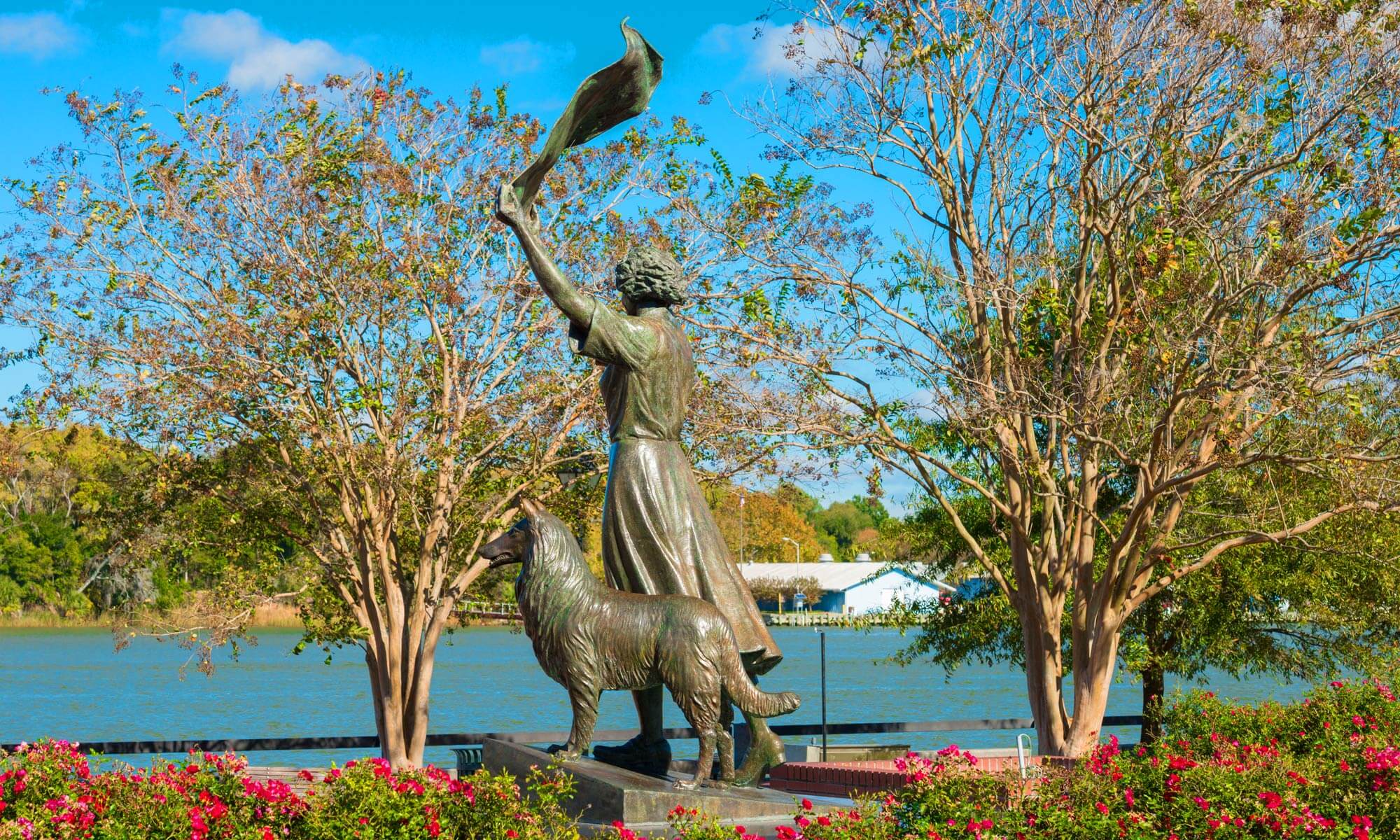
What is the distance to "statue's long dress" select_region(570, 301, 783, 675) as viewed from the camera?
6.90m

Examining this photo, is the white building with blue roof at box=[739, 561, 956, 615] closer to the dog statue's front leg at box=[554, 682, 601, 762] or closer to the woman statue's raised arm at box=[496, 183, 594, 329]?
the dog statue's front leg at box=[554, 682, 601, 762]

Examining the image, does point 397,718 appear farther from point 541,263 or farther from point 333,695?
point 333,695

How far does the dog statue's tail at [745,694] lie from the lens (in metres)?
6.54

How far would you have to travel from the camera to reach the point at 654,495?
6941 millimetres

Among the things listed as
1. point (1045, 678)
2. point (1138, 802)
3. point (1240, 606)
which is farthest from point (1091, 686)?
point (1138, 802)

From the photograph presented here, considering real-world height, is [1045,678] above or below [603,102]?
below

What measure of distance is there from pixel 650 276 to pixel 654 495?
3.69ft

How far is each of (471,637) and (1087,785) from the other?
6307 cm

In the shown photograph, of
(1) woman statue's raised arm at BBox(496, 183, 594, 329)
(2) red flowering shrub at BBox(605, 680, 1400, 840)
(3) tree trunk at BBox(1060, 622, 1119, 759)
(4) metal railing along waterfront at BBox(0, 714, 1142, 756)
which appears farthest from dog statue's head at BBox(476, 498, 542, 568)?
(3) tree trunk at BBox(1060, 622, 1119, 759)

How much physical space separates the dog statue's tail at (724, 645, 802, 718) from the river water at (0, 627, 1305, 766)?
40.6ft

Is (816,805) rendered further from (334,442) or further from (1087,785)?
(334,442)

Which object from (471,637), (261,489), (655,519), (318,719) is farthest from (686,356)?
(471,637)

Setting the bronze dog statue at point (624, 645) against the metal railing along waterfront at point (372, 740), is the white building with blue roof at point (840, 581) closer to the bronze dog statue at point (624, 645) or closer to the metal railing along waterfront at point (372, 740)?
the metal railing along waterfront at point (372, 740)

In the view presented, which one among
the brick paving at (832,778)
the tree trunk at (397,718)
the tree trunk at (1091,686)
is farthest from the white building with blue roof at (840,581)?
the brick paving at (832,778)
